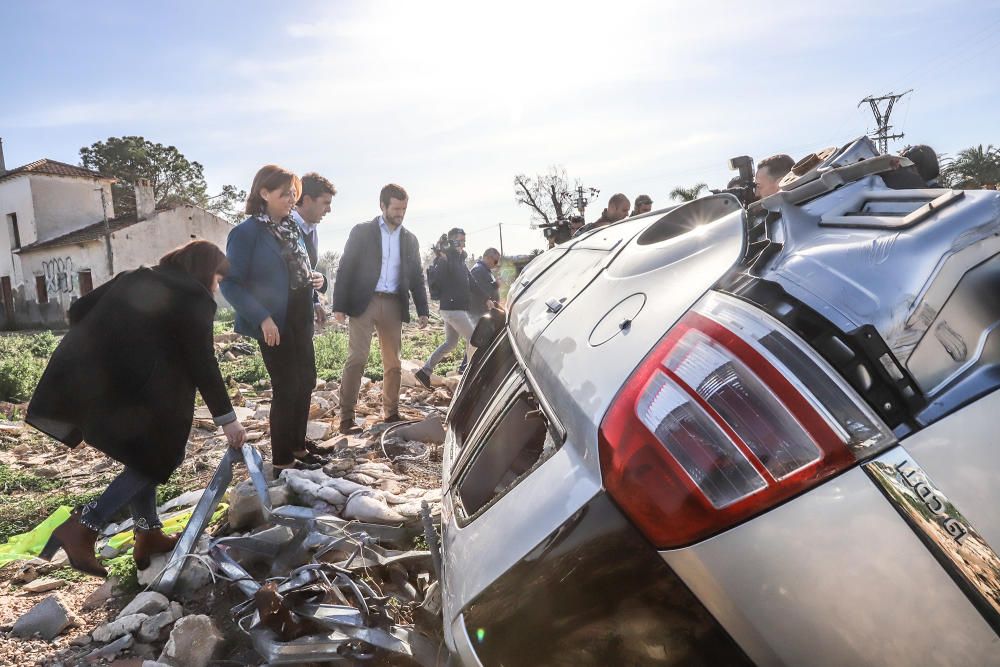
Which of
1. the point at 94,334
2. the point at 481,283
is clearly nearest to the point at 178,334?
the point at 94,334

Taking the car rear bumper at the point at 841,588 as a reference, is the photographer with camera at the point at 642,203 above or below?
above

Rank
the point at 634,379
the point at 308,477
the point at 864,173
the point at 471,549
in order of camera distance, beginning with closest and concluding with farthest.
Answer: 1. the point at 634,379
2. the point at 471,549
3. the point at 864,173
4. the point at 308,477

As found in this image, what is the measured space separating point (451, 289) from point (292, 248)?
318cm

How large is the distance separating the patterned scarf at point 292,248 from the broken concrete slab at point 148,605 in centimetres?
197

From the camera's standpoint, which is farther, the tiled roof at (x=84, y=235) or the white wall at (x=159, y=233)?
the tiled roof at (x=84, y=235)

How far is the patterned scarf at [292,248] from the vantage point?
3.87 metres

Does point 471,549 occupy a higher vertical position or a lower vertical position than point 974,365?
lower

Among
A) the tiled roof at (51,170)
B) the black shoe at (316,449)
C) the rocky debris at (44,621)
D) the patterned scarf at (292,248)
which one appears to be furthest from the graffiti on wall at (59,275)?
the rocky debris at (44,621)

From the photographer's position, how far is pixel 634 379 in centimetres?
110

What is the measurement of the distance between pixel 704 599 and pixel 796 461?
246 mm

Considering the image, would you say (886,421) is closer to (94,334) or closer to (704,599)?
(704,599)

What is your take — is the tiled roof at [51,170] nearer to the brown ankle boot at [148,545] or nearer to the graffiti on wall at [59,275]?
the graffiti on wall at [59,275]

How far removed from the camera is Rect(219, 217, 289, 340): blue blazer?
367 cm

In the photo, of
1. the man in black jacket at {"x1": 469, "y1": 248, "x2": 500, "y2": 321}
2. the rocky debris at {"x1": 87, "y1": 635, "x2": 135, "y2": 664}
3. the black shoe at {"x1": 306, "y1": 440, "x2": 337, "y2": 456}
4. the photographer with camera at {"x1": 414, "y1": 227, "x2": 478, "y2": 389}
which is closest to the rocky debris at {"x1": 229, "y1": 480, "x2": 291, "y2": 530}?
the rocky debris at {"x1": 87, "y1": 635, "x2": 135, "y2": 664}
